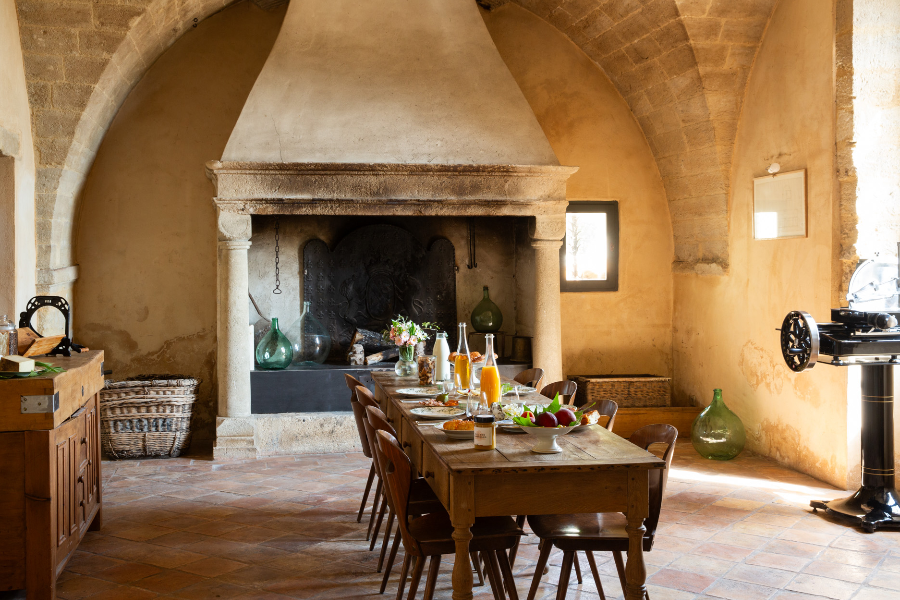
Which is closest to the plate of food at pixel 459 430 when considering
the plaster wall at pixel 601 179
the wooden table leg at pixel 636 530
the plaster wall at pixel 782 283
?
the wooden table leg at pixel 636 530

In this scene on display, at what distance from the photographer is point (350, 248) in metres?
6.90

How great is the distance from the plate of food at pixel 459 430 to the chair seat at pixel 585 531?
38 centimetres

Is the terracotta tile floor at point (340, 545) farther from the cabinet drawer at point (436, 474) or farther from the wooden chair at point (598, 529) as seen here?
the cabinet drawer at point (436, 474)

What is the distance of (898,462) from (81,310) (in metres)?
6.25

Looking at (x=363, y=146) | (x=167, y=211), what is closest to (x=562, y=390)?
(x=363, y=146)

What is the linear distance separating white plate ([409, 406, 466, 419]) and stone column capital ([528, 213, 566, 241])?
2.97 meters

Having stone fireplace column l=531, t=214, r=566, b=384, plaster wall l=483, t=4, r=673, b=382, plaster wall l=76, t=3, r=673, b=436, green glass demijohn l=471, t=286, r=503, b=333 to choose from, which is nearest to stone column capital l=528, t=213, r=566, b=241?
stone fireplace column l=531, t=214, r=566, b=384

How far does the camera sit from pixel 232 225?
593 cm

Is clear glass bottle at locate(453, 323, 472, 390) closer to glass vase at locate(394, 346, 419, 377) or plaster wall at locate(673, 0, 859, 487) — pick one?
glass vase at locate(394, 346, 419, 377)

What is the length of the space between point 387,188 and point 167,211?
6.87ft

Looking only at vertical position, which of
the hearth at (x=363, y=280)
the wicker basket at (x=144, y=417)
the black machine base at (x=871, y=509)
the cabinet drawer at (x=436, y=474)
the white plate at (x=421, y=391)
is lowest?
the black machine base at (x=871, y=509)

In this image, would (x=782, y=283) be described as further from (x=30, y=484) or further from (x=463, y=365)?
(x=30, y=484)

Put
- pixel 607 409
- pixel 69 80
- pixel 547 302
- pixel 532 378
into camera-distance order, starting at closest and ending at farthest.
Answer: pixel 607 409 → pixel 532 378 → pixel 69 80 → pixel 547 302

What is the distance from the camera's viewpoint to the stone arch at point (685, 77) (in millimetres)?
5875
